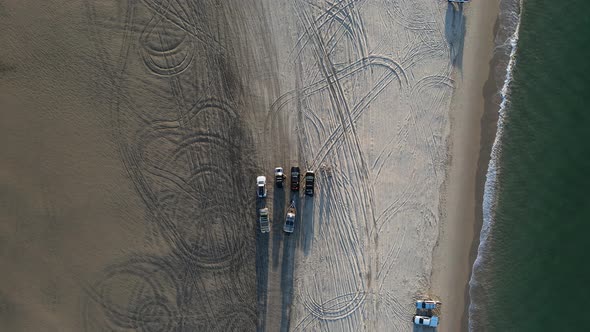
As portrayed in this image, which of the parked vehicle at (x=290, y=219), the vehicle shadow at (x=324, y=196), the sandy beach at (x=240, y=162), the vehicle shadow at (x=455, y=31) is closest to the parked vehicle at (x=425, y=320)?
the sandy beach at (x=240, y=162)

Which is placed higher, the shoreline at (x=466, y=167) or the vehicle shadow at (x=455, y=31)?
the vehicle shadow at (x=455, y=31)

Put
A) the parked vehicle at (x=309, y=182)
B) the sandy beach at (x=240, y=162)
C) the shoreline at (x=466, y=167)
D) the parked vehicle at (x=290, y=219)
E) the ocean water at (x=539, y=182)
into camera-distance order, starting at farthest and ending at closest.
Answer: the shoreline at (x=466, y=167)
the ocean water at (x=539, y=182)
the parked vehicle at (x=309, y=182)
the parked vehicle at (x=290, y=219)
the sandy beach at (x=240, y=162)

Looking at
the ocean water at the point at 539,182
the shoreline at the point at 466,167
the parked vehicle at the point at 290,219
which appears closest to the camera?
the parked vehicle at the point at 290,219

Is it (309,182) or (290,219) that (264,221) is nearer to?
(290,219)

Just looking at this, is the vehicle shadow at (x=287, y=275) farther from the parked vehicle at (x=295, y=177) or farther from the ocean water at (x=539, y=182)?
the ocean water at (x=539, y=182)

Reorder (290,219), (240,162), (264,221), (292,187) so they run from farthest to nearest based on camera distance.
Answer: (240,162), (292,187), (264,221), (290,219)

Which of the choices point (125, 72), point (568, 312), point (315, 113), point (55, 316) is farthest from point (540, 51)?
point (55, 316)

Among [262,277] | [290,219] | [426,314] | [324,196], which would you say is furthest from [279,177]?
[426,314]

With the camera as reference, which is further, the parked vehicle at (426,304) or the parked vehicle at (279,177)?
the parked vehicle at (426,304)
